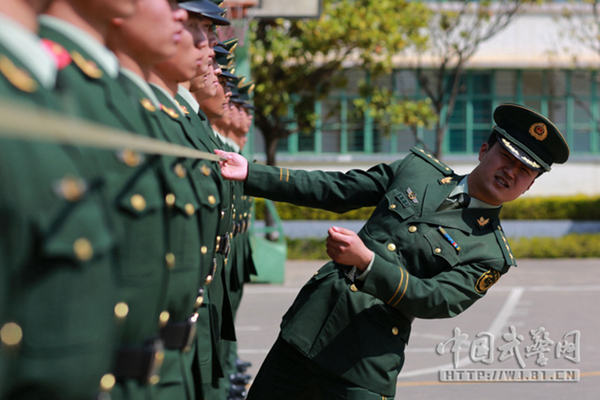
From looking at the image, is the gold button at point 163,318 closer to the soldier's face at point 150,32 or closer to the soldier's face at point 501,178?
the soldier's face at point 150,32

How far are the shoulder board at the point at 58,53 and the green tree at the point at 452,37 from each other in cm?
1769

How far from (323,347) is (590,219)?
18.5 metres

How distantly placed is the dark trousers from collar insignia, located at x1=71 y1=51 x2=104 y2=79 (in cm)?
193

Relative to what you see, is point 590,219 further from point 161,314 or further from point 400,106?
point 161,314

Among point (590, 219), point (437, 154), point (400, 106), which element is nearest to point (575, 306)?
point (400, 106)

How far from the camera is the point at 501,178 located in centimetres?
336

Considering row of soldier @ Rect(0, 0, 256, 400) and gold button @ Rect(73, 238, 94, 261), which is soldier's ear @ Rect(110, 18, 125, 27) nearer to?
row of soldier @ Rect(0, 0, 256, 400)

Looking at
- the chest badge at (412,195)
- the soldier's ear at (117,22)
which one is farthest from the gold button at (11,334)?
the chest badge at (412,195)

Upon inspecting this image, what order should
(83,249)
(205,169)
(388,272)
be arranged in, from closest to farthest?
(83,249) → (205,169) → (388,272)

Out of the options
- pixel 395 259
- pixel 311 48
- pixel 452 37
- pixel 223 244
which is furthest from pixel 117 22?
pixel 452 37

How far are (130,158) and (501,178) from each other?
2.10 metres

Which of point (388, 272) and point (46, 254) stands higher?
point (46, 254)

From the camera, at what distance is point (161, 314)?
1881 mm

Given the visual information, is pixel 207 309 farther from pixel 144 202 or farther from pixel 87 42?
pixel 87 42
